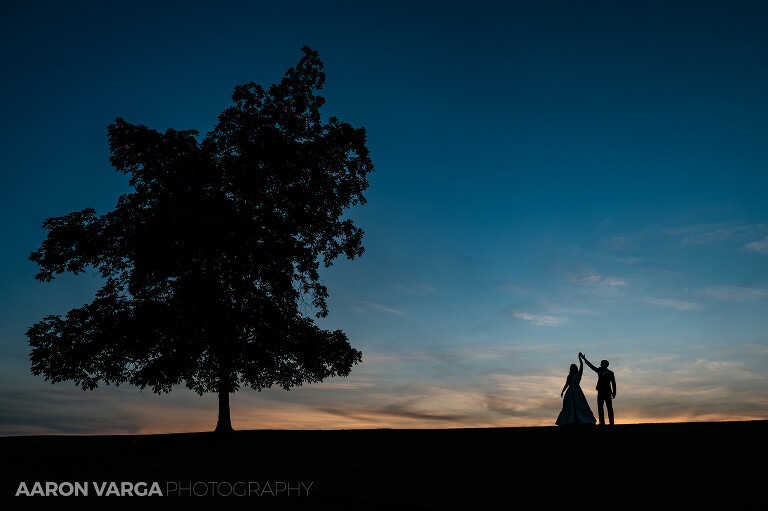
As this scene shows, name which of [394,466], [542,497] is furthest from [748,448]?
[394,466]

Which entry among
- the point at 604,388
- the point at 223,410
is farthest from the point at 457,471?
the point at 223,410

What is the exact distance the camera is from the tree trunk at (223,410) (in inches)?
1109

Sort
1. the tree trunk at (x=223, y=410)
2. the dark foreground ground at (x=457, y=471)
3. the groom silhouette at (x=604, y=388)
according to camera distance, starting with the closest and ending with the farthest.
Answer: the dark foreground ground at (x=457, y=471), the groom silhouette at (x=604, y=388), the tree trunk at (x=223, y=410)

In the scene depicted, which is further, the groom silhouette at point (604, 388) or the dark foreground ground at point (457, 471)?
the groom silhouette at point (604, 388)

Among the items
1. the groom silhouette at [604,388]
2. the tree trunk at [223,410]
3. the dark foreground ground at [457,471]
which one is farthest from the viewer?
the tree trunk at [223,410]

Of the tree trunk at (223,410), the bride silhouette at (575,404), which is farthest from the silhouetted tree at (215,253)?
the bride silhouette at (575,404)

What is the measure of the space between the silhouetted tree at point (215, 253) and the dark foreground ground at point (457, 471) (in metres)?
5.86

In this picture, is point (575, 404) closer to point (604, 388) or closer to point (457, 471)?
point (604, 388)

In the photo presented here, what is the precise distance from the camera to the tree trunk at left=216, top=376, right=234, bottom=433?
1109 inches

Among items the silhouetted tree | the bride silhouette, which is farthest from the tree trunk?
the bride silhouette

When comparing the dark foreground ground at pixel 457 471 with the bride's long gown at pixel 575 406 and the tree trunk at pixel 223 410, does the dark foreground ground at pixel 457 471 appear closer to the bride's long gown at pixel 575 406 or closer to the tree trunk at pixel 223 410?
the bride's long gown at pixel 575 406

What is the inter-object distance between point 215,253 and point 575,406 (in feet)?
56.7

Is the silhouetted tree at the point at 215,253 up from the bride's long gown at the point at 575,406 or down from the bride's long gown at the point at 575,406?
up

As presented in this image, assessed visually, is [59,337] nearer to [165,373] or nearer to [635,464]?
[165,373]
